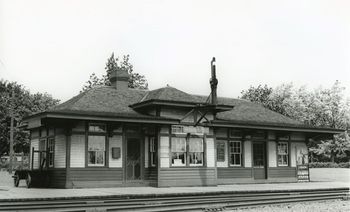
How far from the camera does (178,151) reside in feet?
63.7

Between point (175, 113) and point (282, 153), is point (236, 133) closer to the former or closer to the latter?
point (282, 153)

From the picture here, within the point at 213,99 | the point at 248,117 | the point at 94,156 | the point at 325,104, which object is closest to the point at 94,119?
the point at 94,156

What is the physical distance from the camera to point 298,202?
1555cm

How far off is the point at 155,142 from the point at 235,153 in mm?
4546

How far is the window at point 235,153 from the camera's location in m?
21.7

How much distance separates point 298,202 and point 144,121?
6465mm

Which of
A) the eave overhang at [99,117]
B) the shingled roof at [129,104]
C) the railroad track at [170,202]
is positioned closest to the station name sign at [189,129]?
the eave overhang at [99,117]

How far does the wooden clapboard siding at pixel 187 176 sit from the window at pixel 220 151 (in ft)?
3.54

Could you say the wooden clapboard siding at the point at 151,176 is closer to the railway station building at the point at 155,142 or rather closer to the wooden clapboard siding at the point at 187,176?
the railway station building at the point at 155,142

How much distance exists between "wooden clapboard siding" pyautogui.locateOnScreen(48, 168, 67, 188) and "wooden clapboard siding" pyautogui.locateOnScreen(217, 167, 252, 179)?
703 cm

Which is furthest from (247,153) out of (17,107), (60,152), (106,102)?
(17,107)

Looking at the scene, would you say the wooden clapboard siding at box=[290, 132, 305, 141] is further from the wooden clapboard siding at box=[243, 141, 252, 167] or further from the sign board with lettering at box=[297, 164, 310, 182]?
the wooden clapboard siding at box=[243, 141, 252, 167]

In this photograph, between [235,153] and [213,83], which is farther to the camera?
[235,153]

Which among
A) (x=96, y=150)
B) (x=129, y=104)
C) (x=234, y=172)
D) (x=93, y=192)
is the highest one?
(x=129, y=104)
